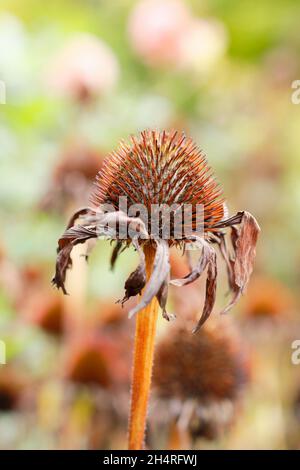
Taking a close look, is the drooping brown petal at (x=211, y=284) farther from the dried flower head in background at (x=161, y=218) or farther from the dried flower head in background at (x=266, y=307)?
the dried flower head in background at (x=266, y=307)

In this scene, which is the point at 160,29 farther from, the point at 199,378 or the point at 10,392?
the point at 199,378

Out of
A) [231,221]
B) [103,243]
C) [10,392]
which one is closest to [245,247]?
[231,221]

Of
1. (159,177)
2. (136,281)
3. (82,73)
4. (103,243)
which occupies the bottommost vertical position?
(136,281)

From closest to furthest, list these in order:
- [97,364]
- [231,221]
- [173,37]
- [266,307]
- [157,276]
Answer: [157,276] < [231,221] < [97,364] < [266,307] < [173,37]

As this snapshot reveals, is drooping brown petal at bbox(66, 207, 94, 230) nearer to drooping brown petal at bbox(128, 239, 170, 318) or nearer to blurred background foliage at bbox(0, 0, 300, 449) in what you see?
drooping brown petal at bbox(128, 239, 170, 318)

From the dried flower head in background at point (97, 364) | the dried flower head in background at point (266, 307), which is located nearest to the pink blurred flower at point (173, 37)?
the dried flower head in background at point (266, 307)

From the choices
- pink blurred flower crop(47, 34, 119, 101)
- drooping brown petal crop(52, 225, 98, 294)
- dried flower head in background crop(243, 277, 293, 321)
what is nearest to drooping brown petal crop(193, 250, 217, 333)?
drooping brown petal crop(52, 225, 98, 294)

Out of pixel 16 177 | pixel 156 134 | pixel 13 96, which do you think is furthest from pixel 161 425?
pixel 13 96
